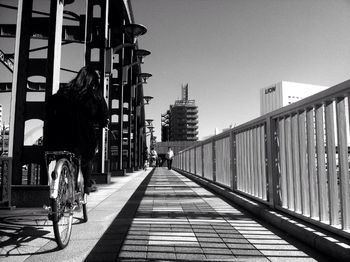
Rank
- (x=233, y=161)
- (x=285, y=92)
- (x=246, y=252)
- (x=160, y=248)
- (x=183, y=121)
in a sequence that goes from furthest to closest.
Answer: (x=183, y=121) < (x=285, y=92) < (x=233, y=161) < (x=160, y=248) < (x=246, y=252)

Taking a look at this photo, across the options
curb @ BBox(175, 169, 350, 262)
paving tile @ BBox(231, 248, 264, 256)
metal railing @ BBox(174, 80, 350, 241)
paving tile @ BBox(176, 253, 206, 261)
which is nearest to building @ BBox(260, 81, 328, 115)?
metal railing @ BBox(174, 80, 350, 241)

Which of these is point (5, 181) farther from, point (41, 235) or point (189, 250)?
point (189, 250)

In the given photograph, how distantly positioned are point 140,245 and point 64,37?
6180mm

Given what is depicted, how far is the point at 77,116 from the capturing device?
3.42 m

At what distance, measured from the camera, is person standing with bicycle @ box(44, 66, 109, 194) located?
10.9 feet

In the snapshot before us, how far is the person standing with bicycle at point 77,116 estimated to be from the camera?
10.9 feet

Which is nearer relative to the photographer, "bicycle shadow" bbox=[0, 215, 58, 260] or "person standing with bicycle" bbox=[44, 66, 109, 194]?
"bicycle shadow" bbox=[0, 215, 58, 260]

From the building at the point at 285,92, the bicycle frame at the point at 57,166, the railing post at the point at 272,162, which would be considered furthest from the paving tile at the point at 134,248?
the building at the point at 285,92

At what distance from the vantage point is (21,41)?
5480 mm

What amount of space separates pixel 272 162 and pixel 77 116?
2.36 meters

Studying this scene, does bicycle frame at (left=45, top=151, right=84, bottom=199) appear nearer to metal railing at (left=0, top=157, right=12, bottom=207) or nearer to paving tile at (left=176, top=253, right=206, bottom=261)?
paving tile at (left=176, top=253, right=206, bottom=261)

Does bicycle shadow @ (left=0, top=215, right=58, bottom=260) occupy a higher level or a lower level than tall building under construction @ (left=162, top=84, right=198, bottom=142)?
lower

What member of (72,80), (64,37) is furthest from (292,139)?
(64,37)

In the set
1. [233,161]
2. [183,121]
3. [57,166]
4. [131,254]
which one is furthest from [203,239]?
[183,121]
